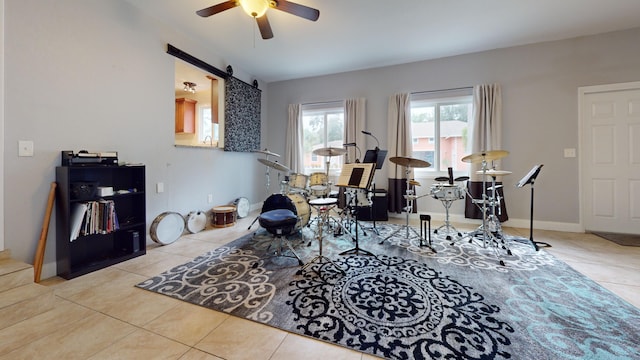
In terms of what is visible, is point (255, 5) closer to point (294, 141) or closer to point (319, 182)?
point (319, 182)

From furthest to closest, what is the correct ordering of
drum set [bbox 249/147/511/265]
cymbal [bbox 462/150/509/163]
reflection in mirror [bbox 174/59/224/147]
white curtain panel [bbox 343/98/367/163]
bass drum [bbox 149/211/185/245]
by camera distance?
reflection in mirror [bbox 174/59/224/147] → white curtain panel [bbox 343/98/367/163] → bass drum [bbox 149/211/185/245] → drum set [bbox 249/147/511/265] → cymbal [bbox 462/150/509/163]

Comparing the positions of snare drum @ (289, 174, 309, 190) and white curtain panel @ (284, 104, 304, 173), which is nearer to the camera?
snare drum @ (289, 174, 309, 190)

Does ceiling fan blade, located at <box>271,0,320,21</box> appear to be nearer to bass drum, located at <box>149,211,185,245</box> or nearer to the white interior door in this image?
bass drum, located at <box>149,211,185,245</box>

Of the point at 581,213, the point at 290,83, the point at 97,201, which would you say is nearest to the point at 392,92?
the point at 290,83

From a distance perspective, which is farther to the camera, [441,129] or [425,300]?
[441,129]

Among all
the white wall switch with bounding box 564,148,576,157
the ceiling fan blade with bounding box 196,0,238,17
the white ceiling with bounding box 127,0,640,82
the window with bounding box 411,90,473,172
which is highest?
the white ceiling with bounding box 127,0,640,82

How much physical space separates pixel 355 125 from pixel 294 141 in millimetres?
1360

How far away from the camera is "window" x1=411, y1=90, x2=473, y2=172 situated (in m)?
4.11

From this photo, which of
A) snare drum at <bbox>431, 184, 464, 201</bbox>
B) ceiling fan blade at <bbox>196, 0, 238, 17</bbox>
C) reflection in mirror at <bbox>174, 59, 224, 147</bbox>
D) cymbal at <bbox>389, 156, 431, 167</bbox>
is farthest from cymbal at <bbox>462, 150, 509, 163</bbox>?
reflection in mirror at <bbox>174, 59, 224, 147</bbox>

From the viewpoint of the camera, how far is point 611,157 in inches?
133

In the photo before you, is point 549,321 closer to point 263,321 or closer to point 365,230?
point 263,321

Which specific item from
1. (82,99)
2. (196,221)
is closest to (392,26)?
(82,99)

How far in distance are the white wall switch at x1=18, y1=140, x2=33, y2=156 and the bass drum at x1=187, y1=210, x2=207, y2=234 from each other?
168 cm

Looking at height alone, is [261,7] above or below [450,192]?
above
